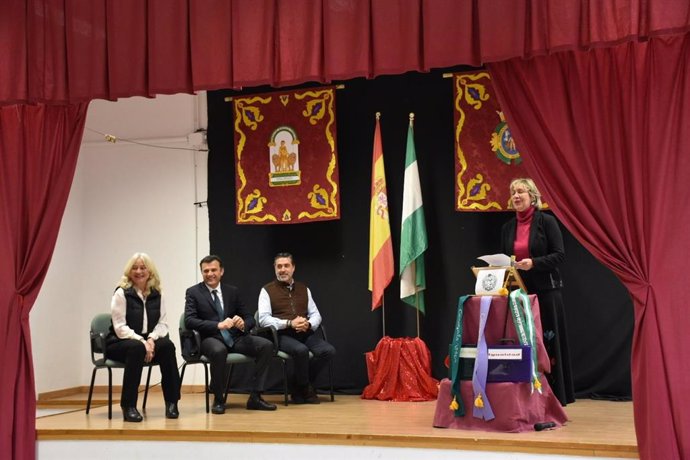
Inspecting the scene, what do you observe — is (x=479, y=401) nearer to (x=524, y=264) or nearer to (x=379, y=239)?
(x=524, y=264)

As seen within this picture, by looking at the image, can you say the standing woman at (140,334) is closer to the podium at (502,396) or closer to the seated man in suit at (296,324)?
the seated man in suit at (296,324)

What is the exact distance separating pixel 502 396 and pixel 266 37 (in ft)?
7.53

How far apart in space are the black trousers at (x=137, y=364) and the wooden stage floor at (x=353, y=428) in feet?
0.53

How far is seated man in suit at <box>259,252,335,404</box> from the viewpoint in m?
6.11

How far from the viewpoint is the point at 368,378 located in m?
6.86

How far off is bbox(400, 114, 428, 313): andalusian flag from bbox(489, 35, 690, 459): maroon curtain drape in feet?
7.60


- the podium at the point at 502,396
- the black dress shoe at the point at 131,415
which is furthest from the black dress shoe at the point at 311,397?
the podium at the point at 502,396

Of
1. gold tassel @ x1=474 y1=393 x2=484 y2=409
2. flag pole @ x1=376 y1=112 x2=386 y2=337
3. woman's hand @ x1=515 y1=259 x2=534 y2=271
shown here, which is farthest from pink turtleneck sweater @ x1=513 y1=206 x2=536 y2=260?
flag pole @ x1=376 y1=112 x2=386 y2=337

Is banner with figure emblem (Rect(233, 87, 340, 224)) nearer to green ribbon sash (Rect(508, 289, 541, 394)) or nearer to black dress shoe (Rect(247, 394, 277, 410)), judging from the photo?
black dress shoe (Rect(247, 394, 277, 410))

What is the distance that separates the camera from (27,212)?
16.4 feet

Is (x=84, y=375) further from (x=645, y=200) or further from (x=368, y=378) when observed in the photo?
(x=645, y=200)

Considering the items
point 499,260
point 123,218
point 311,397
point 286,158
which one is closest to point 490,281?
point 499,260

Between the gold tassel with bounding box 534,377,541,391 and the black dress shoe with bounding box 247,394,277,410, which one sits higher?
the gold tassel with bounding box 534,377,541,391

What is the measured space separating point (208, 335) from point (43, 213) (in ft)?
4.95
